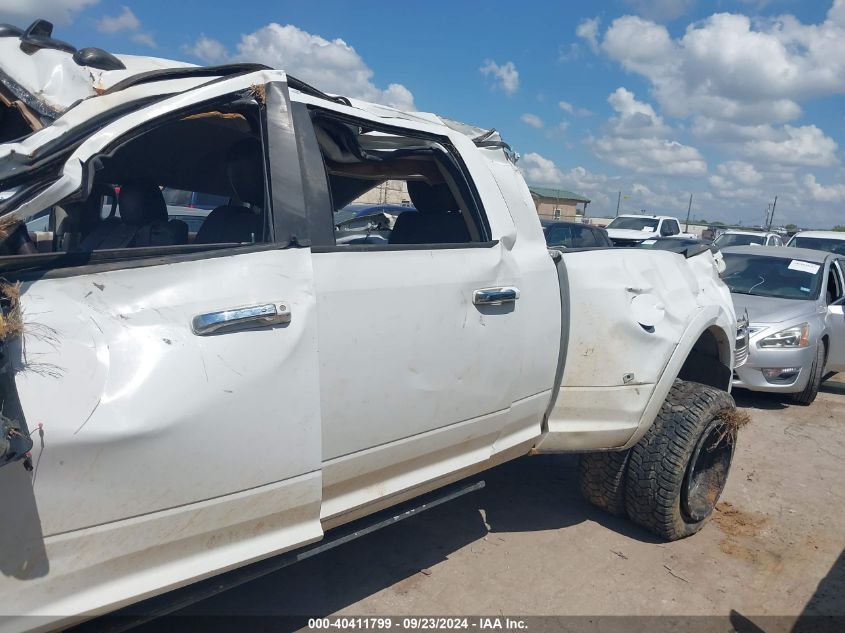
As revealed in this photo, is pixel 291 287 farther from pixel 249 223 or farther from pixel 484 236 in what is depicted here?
pixel 484 236

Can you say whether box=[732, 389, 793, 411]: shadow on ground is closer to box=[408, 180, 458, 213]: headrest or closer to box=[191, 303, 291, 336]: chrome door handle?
box=[408, 180, 458, 213]: headrest

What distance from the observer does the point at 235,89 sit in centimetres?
228

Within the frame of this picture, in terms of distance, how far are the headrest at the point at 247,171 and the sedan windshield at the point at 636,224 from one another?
62.9 feet

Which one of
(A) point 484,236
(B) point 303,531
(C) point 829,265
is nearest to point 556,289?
(A) point 484,236

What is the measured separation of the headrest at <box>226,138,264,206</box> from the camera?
2697mm

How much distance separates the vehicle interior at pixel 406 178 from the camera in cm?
288

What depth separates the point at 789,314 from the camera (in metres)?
6.88

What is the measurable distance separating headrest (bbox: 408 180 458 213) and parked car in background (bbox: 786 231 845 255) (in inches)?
510

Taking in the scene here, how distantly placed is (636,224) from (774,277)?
1412cm

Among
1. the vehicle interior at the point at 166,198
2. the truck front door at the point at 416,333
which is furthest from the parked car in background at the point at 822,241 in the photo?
the vehicle interior at the point at 166,198

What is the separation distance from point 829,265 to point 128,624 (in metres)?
8.32

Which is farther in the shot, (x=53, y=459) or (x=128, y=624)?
(x=128, y=624)

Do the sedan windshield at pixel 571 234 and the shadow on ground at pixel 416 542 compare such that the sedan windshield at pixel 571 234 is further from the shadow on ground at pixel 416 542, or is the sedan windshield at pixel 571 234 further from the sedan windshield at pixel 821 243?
the shadow on ground at pixel 416 542

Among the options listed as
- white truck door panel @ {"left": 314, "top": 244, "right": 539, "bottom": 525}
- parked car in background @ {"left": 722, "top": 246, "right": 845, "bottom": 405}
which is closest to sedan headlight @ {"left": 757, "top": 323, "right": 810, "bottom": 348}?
parked car in background @ {"left": 722, "top": 246, "right": 845, "bottom": 405}
